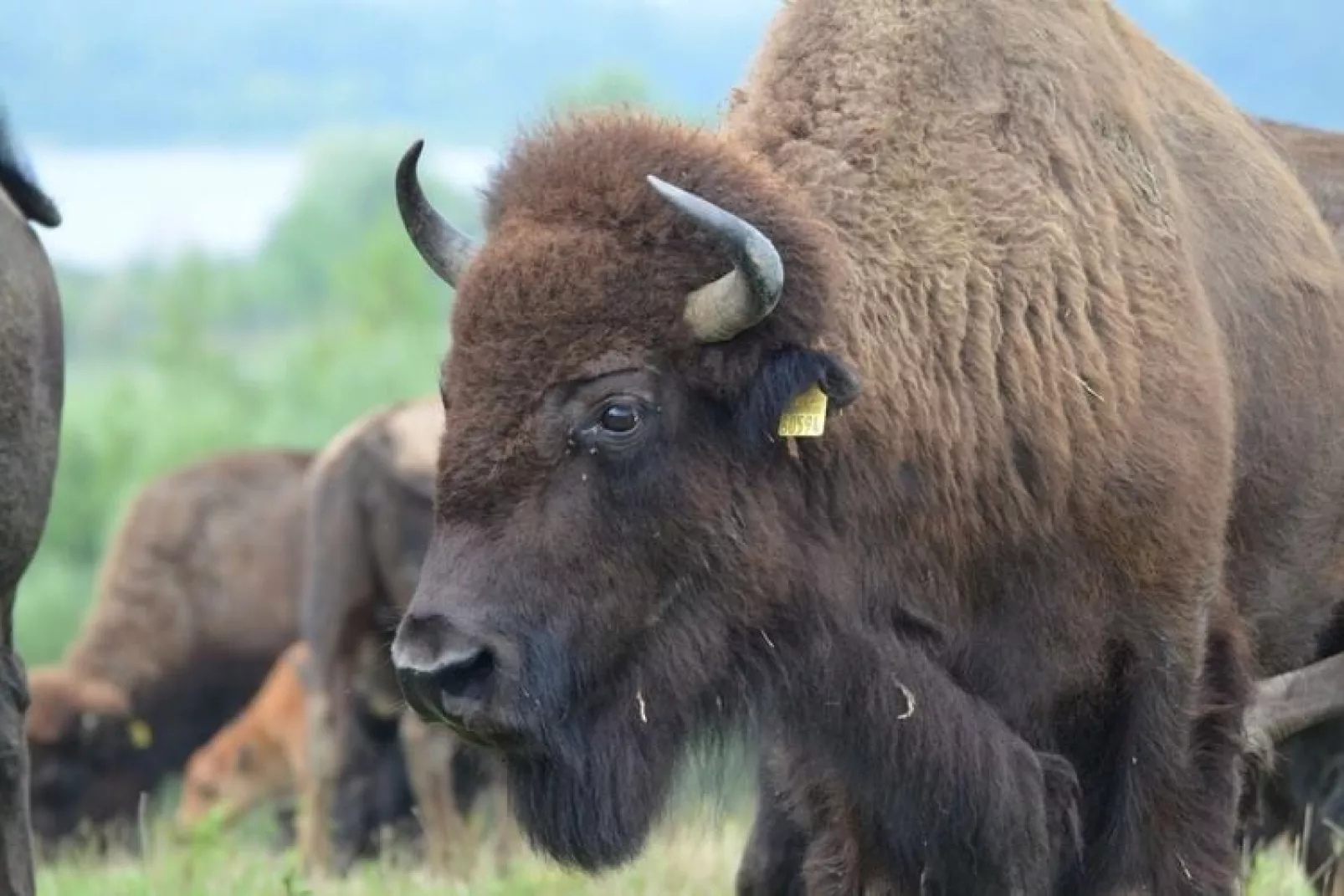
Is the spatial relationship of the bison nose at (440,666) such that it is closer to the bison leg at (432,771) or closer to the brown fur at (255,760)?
the bison leg at (432,771)

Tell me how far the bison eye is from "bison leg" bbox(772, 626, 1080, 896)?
62 cm

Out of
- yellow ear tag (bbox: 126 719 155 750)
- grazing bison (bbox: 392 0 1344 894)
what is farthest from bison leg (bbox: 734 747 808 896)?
yellow ear tag (bbox: 126 719 155 750)

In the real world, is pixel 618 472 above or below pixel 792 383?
below

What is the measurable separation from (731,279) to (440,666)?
3.10ft

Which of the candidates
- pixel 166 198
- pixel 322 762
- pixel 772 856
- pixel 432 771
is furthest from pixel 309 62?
pixel 772 856

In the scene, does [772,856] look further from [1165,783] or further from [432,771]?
[432,771]

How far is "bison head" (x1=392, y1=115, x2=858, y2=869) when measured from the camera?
4.56m

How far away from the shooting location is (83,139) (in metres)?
91.2

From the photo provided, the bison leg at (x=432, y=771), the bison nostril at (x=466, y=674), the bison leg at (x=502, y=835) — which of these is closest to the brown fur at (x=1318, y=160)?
the bison nostril at (x=466, y=674)

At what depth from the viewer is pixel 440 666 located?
4.43m

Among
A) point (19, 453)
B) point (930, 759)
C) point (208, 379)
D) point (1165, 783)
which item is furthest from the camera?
point (208, 379)

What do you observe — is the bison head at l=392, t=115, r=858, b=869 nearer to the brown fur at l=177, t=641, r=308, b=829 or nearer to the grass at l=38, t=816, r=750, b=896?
the grass at l=38, t=816, r=750, b=896

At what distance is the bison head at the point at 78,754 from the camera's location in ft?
57.1

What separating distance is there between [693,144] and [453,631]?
3.87ft
